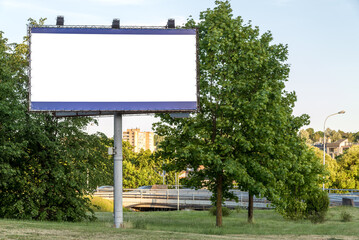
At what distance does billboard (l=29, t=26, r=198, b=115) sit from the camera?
2492 cm

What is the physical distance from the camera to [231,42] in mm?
28391

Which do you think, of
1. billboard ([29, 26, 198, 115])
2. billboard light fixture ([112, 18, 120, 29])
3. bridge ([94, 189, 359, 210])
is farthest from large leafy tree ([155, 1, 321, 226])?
bridge ([94, 189, 359, 210])

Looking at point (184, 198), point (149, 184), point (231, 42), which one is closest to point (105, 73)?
point (231, 42)

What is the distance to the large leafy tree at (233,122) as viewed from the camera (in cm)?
2678

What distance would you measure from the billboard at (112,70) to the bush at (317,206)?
13.2 meters

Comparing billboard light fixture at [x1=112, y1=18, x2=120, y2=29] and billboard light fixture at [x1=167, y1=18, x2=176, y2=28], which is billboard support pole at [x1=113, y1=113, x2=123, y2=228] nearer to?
billboard light fixture at [x1=112, y1=18, x2=120, y2=29]

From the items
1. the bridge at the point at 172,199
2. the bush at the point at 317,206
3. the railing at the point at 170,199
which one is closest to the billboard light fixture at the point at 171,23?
the bush at the point at 317,206

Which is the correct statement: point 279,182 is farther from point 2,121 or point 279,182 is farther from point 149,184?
point 149,184

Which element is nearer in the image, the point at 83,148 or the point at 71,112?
the point at 71,112

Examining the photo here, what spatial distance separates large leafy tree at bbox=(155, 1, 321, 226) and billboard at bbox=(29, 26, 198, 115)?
221 centimetres

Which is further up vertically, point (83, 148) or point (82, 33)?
point (82, 33)

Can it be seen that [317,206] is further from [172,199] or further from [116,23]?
[172,199]

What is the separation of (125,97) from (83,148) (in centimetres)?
594

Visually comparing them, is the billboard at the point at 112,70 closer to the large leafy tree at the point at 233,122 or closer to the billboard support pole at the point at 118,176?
the billboard support pole at the point at 118,176
